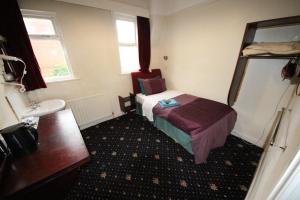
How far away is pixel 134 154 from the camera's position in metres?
1.90

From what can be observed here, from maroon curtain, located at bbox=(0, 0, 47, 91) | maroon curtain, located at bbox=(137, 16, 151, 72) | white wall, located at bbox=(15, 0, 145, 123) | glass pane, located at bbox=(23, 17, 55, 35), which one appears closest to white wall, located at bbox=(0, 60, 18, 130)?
maroon curtain, located at bbox=(0, 0, 47, 91)

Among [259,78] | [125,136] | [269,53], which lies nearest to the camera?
[269,53]

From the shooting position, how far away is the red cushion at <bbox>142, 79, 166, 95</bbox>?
275 centimetres

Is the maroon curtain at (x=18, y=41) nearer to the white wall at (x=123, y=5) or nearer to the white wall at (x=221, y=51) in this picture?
the white wall at (x=123, y=5)

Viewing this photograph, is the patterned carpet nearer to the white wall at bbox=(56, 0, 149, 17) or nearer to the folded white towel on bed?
the folded white towel on bed

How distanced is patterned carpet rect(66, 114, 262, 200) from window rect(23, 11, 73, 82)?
140 centimetres

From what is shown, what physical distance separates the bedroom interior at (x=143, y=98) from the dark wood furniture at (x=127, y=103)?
26 mm

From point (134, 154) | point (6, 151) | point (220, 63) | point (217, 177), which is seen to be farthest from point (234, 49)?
point (6, 151)

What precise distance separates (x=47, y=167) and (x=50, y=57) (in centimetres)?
209

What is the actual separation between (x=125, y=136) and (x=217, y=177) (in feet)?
5.24

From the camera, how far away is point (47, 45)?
2.02 m

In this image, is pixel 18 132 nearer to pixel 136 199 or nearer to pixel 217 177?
pixel 136 199

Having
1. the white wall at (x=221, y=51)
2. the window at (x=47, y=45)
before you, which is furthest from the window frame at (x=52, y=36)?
the white wall at (x=221, y=51)

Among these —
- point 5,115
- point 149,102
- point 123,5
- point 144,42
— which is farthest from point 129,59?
point 5,115
